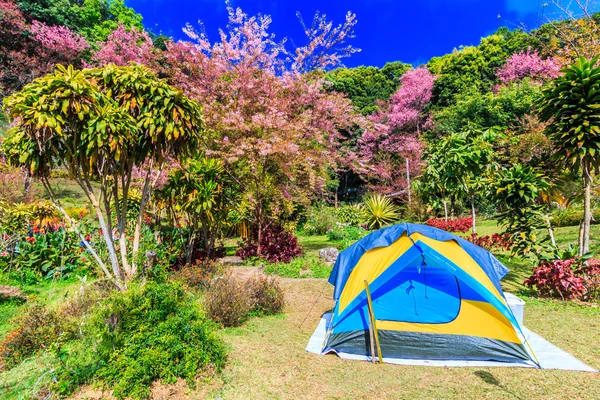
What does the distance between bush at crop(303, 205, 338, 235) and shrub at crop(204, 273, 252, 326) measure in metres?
10.6

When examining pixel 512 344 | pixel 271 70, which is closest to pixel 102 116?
pixel 512 344

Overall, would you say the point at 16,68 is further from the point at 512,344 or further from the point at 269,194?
the point at 512,344

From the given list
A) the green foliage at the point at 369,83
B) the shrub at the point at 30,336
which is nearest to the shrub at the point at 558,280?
the shrub at the point at 30,336

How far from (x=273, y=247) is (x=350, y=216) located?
7842mm

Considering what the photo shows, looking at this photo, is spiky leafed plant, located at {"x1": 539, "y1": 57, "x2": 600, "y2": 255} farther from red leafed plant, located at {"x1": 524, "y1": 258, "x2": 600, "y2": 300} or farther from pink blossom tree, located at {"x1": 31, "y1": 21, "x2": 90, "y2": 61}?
pink blossom tree, located at {"x1": 31, "y1": 21, "x2": 90, "y2": 61}

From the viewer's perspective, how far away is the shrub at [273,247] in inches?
414

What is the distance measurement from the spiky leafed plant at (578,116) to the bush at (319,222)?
10.2m

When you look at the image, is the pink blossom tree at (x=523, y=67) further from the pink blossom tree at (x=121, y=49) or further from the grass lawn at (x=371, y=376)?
the grass lawn at (x=371, y=376)

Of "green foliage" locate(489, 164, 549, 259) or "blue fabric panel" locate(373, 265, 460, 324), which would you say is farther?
"green foliage" locate(489, 164, 549, 259)

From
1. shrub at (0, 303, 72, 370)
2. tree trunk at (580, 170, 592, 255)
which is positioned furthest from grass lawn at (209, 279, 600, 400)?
shrub at (0, 303, 72, 370)

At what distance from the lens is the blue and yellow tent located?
446cm

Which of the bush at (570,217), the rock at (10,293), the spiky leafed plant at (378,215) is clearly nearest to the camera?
the rock at (10,293)

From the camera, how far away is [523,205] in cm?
734

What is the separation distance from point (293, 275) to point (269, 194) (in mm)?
3081
